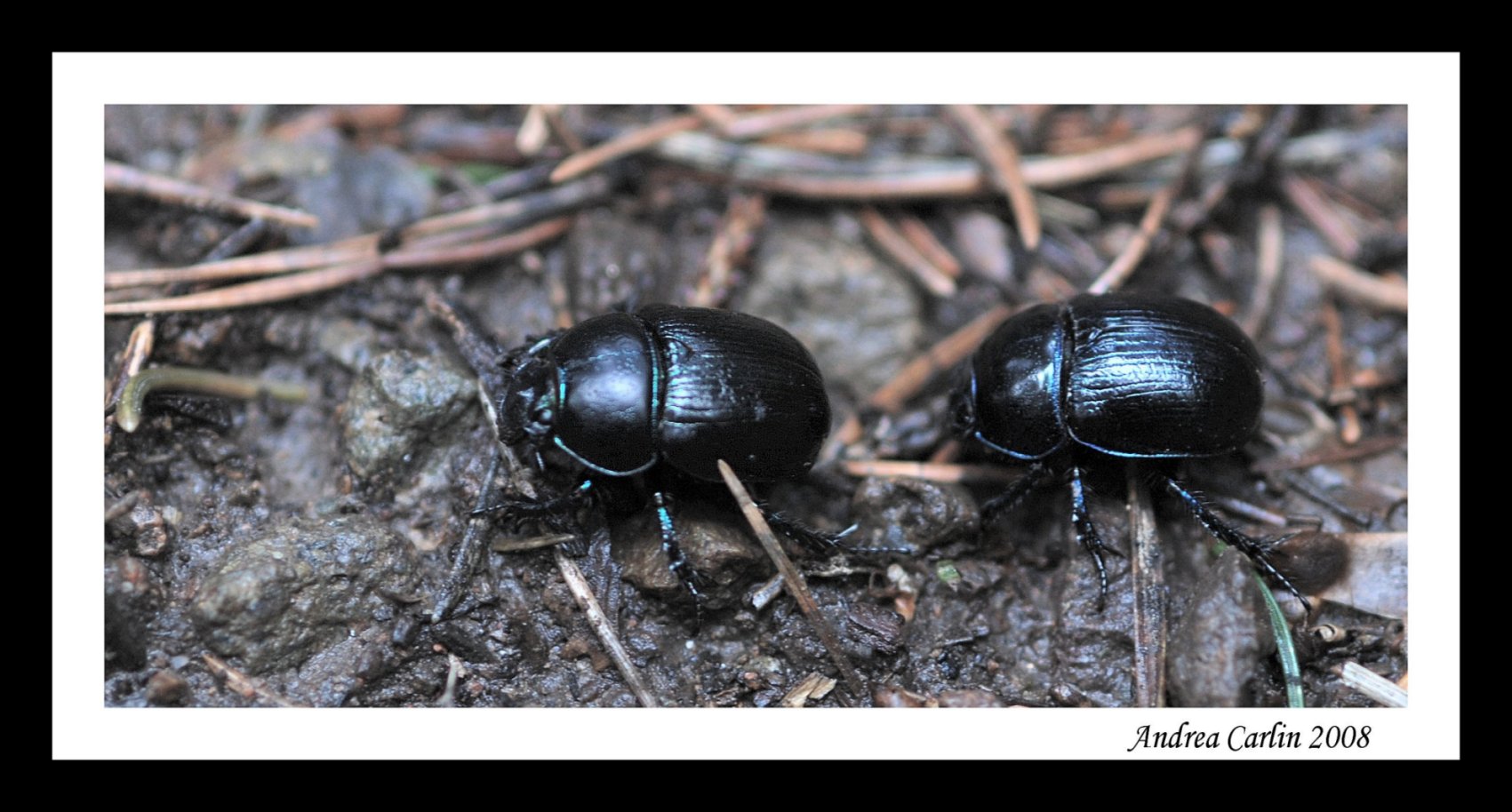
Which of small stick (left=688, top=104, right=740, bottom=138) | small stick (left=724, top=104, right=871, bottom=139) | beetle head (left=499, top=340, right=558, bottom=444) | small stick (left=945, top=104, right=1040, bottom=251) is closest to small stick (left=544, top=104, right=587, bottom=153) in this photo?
small stick (left=688, top=104, right=740, bottom=138)

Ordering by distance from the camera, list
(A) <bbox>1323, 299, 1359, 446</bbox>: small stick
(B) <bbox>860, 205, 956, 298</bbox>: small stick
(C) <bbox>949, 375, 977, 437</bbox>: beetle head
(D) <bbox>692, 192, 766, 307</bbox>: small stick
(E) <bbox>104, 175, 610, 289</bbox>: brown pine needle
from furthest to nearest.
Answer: (B) <bbox>860, 205, 956, 298</bbox>: small stick → (D) <bbox>692, 192, 766, 307</bbox>: small stick → (A) <bbox>1323, 299, 1359, 446</bbox>: small stick → (C) <bbox>949, 375, 977, 437</bbox>: beetle head → (E) <bbox>104, 175, 610, 289</bbox>: brown pine needle

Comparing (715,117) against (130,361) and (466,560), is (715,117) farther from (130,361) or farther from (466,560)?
(130,361)

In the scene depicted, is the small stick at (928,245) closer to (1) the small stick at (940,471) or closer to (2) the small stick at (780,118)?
(2) the small stick at (780,118)

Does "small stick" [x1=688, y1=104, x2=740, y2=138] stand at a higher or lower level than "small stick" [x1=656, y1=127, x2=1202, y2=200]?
higher

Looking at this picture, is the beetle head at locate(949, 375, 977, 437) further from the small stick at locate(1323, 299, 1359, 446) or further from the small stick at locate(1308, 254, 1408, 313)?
the small stick at locate(1308, 254, 1408, 313)

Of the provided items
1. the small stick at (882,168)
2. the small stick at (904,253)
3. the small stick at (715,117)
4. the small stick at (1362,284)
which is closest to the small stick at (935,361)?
the small stick at (904,253)

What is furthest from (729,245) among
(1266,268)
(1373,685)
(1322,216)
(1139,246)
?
(1373,685)
